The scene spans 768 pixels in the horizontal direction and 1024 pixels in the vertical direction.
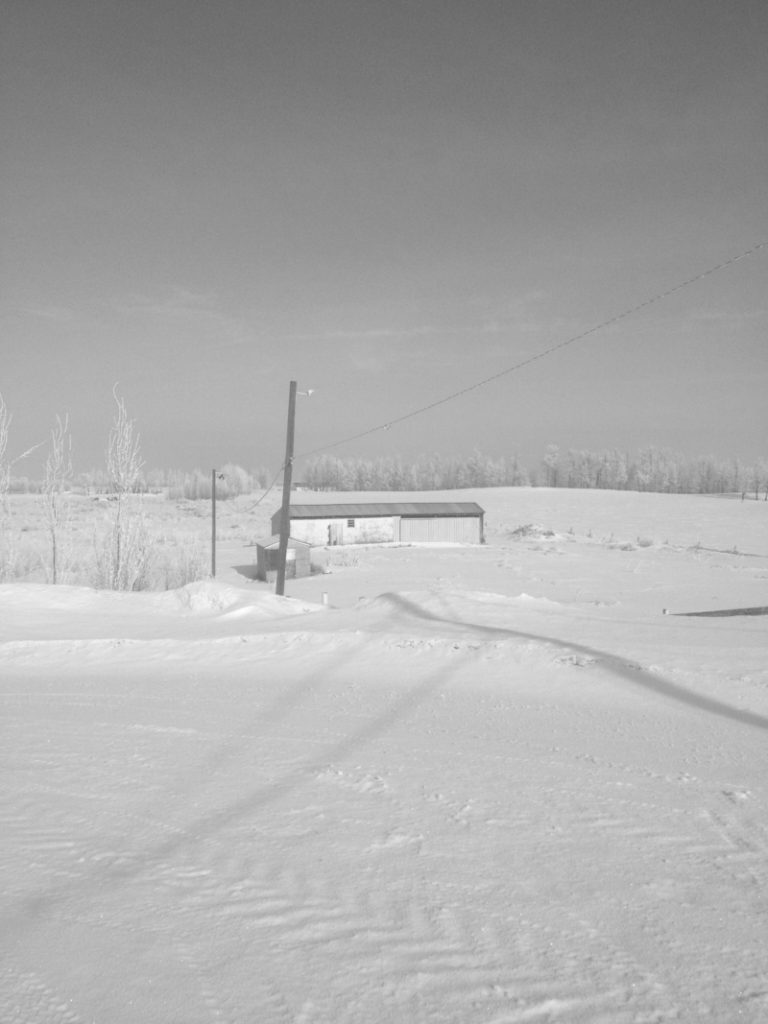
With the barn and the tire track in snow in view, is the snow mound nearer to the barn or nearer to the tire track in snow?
the tire track in snow

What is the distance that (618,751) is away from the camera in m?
5.61

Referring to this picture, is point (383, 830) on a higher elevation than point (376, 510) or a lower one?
lower

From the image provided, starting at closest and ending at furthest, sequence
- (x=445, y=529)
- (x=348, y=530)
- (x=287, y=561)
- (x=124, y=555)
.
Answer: (x=124, y=555)
(x=287, y=561)
(x=348, y=530)
(x=445, y=529)

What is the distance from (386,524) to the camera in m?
46.2

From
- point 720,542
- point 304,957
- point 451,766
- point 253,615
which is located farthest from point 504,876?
point 720,542

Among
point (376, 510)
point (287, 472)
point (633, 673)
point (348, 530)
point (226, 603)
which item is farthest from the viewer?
point (376, 510)

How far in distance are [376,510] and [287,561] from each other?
1476 centimetres

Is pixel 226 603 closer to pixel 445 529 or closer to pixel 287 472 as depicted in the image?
pixel 287 472

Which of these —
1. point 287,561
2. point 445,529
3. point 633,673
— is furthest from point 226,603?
point 445,529

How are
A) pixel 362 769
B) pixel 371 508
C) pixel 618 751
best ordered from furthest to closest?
pixel 371 508
pixel 618 751
pixel 362 769

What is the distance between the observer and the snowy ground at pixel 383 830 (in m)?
2.82

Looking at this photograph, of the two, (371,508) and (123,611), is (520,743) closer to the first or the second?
(123,611)

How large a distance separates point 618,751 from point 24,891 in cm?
401

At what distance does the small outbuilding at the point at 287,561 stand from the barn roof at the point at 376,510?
1104 cm
